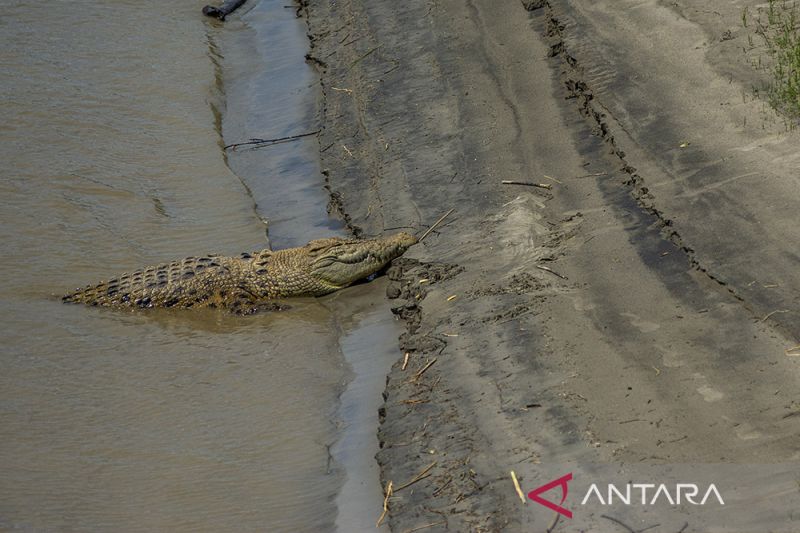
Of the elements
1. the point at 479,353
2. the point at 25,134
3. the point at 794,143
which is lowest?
the point at 25,134

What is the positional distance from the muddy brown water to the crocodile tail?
0.40 feet

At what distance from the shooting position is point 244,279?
8.59m

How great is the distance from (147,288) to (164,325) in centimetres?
38

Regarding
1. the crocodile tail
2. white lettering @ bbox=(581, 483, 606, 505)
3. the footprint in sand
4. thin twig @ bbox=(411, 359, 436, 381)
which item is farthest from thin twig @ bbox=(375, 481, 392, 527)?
the crocodile tail

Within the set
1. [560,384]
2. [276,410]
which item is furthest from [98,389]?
[560,384]

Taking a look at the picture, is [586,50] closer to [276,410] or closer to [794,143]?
[794,143]

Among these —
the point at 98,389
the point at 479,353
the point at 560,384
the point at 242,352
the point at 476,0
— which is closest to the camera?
the point at 560,384

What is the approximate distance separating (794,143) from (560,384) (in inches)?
126

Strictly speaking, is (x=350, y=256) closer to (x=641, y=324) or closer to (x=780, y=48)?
(x=641, y=324)

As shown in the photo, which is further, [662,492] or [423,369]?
[423,369]

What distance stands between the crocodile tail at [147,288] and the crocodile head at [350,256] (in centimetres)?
83

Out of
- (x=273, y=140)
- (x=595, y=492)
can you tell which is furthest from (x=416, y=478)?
(x=273, y=140)

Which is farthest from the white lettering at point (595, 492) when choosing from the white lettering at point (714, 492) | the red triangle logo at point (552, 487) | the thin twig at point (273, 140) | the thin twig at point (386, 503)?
the thin twig at point (273, 140)

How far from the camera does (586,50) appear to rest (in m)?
10.2
